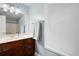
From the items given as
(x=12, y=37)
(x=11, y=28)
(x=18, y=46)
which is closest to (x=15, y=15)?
(x=11, y=28)

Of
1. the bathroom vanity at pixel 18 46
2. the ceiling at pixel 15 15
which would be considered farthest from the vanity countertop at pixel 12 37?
the ceiling at pixel 15 15

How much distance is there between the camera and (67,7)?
52.8 inches

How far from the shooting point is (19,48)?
1360 mm

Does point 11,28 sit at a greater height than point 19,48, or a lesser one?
greater

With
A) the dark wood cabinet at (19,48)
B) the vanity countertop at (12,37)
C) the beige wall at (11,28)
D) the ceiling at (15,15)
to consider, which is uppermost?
the ceiling at (15,15)

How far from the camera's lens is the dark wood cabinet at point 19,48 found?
4.12ft

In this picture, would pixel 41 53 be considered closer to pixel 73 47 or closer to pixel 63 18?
pixel 73 47

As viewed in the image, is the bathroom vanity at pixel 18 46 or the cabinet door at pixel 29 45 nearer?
the bathroom vanity at pixel 18 46

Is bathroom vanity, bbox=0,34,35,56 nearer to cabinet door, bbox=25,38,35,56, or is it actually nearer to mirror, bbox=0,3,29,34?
cabinet door, bbox=25,38,35,56

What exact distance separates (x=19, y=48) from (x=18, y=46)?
30 mm

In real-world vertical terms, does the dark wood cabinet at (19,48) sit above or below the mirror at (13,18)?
below

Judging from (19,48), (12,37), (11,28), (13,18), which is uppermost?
(13,18)

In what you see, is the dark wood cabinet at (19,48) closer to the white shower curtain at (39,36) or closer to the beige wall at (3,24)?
the white shower curtain at (39,36)

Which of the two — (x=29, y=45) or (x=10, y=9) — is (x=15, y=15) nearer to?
(x=10, y=9)
